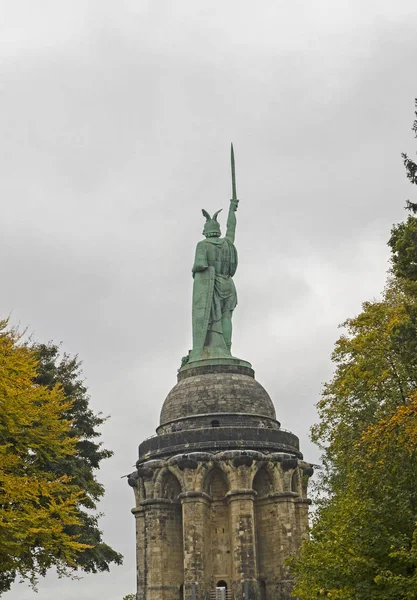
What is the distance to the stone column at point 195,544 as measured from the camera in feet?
129

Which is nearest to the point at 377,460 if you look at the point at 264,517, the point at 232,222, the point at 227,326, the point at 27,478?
the point at 27,478

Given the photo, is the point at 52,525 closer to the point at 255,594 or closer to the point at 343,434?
the point at 343,434

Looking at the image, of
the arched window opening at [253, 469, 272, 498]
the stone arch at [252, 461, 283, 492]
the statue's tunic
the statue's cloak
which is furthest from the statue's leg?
the arched window opening at [253, 469, 272, 498]

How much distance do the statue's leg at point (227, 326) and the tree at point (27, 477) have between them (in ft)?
77.8

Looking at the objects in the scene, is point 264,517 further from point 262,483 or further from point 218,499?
point 218,499

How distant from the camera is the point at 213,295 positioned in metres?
48.1

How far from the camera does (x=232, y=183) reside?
52.0 m

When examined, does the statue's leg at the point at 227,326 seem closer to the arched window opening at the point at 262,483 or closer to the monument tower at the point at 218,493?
the monument tower at the point at 218,493

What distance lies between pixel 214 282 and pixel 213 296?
759mm

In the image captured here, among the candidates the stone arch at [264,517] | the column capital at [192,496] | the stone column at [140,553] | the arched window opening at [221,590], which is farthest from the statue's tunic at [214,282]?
the arched window opening at [221,590]

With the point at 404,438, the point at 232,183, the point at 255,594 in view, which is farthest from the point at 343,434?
the point at 232,183

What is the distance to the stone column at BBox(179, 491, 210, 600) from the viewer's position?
39406 millimetres

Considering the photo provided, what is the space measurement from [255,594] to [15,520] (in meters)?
20.5

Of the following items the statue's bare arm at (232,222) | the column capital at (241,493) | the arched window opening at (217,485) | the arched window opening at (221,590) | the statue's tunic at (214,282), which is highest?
the statue's bare arm at (232,222)
